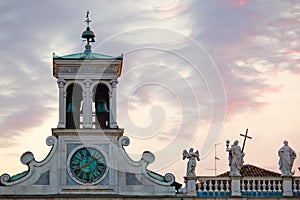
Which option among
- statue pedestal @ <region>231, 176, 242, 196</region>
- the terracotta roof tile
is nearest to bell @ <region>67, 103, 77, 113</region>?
the terracotta roof tile

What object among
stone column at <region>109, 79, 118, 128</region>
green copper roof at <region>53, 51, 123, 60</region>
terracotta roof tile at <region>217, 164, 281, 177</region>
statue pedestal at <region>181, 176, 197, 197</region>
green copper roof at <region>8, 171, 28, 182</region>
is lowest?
statue pedestal at <region>181, 176, 197, 197</region>

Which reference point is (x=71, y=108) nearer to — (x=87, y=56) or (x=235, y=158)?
(x=87, y=56)

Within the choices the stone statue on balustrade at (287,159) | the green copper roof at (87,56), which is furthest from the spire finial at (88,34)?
the stone statue on balustrade at (287,159)

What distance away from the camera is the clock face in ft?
118

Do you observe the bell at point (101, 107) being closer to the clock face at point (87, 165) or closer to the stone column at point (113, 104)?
the stone column at point (113, 104)

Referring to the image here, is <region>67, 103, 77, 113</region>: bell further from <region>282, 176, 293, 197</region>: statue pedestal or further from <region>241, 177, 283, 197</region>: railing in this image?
<region>282, 176, 293, 197</region>: statue pedestal

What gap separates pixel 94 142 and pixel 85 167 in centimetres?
99

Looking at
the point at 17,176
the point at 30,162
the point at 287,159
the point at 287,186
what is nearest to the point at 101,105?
the point at 30,162

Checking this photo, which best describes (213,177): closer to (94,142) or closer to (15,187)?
(94,142)

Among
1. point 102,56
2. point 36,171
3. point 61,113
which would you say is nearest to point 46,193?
point 36,171

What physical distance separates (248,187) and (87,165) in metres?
6.09

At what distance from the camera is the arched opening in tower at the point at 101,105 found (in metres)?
38.0

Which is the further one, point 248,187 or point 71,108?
point 71,108

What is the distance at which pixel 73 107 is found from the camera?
38031 mm
